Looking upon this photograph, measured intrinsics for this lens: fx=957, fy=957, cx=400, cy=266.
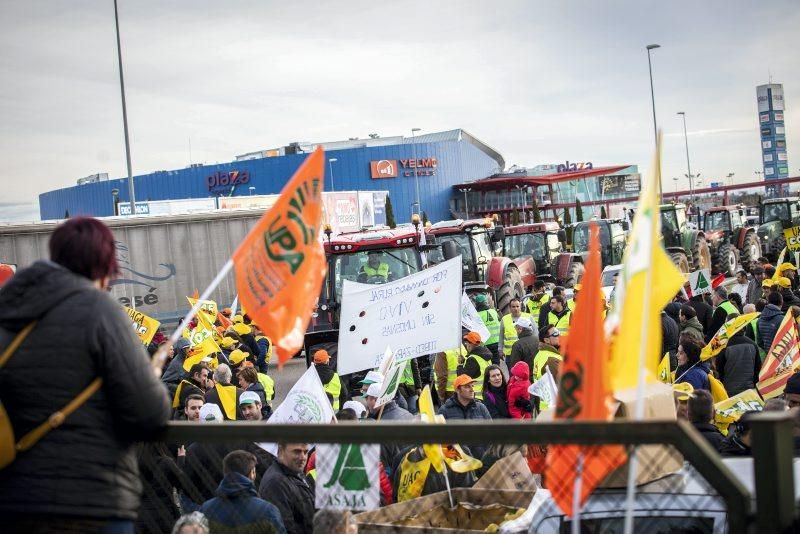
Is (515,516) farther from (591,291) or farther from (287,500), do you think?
(591,291)

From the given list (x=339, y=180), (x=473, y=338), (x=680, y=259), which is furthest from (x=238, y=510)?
(x=339, y=180)

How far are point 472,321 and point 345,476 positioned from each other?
8.82 m

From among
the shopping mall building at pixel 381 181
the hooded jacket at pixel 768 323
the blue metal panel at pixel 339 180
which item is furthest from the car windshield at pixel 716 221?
the blue metal panel at pixel 339 180

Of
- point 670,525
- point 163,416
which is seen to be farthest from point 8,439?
point 670,525

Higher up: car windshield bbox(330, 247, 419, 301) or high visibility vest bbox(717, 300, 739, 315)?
car windshield bbox(330, 247, 419, 301)

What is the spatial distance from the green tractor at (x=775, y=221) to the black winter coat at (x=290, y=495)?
2996 cm

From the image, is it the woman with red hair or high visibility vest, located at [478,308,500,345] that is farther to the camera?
high visibility vest, located at [478,308,500,345]

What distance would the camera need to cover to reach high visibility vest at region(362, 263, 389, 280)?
15312 millimetres

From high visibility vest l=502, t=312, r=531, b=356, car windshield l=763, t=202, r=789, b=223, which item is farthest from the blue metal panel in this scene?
high visibility vest l=502, t=312, r=531, b=356

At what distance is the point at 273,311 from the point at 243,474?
1424 mm

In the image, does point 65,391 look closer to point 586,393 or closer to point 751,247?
point 586,393

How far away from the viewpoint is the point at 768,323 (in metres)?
10.6

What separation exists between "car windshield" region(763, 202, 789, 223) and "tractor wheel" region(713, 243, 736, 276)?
11.9ft

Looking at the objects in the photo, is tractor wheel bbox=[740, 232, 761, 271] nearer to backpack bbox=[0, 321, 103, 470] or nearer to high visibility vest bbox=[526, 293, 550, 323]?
high visibility vest bbox=[526, 293, 550, 323]
